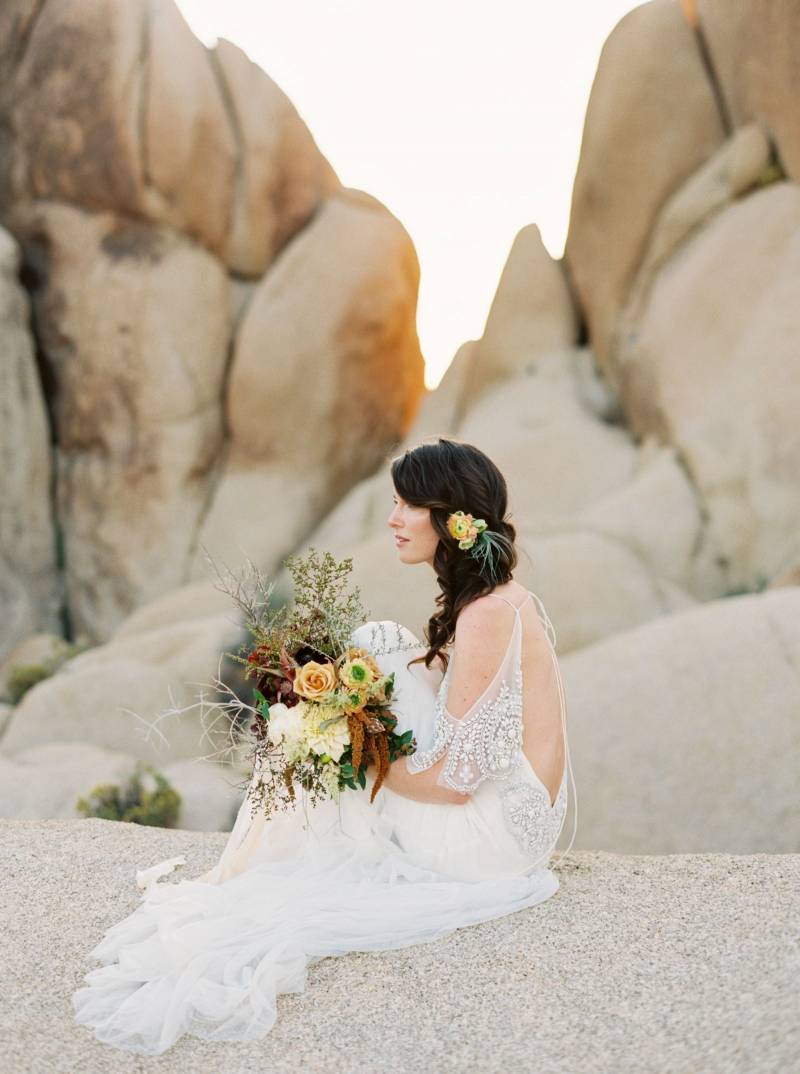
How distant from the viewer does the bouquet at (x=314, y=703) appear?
3846 millimetres

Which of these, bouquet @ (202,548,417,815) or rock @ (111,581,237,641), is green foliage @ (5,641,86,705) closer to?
rock @ (111,581,237,641)

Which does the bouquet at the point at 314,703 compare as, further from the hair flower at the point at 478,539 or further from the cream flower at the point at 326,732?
the hair flower at the point at 478,539

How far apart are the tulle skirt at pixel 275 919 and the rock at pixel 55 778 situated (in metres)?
5.15

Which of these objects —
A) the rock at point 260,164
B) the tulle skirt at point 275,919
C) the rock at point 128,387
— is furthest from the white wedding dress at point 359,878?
the rock at point 260,164

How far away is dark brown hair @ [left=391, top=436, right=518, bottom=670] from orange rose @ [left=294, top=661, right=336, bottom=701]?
0.59 metres

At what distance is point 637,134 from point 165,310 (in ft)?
21.3

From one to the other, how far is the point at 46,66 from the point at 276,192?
11.5 feet

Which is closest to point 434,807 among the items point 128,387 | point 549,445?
point 549,445

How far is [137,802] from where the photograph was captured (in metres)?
9.14

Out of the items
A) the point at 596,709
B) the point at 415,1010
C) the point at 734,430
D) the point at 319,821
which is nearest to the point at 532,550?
the point at 734,430

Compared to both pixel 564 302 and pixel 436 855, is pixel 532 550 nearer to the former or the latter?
pixel 564 302

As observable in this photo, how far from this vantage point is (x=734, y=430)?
39.6ft

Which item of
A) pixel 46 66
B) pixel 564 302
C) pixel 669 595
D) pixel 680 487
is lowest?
pixel 669 595

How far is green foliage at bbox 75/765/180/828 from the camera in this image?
8.90m
